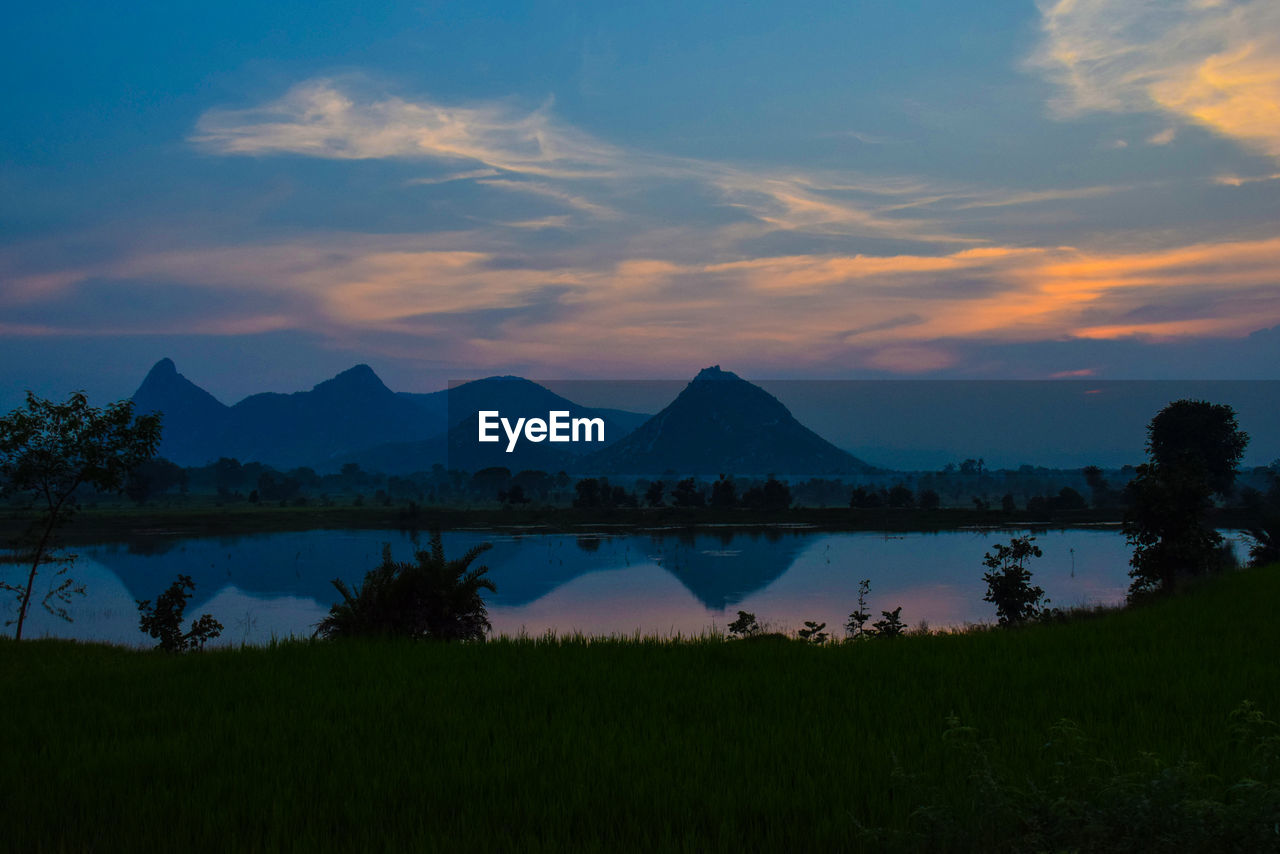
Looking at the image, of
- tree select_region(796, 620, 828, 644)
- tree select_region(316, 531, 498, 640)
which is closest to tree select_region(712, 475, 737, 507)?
tree select_region(796, 620, 828, 644)

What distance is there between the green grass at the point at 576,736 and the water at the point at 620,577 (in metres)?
11.1


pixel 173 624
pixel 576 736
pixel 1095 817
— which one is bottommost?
pixel 173 624

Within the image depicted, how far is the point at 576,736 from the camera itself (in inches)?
291

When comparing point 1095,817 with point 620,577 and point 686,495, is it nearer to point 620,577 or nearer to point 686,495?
point 620,577

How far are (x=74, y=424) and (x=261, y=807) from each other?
18.3m

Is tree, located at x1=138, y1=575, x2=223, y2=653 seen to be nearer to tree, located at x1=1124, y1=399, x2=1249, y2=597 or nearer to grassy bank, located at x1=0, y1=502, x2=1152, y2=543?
tree, located at x1=1124, y1=399, x2=1249, y2=597

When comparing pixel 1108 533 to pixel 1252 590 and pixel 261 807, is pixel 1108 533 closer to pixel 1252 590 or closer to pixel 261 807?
pixel 1252 590

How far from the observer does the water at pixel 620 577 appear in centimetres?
3512

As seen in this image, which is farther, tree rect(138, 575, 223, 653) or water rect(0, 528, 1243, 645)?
water rect(0, 528, 1243, 645)

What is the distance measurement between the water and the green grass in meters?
11.1

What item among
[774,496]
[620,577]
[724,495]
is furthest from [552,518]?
[620,577]

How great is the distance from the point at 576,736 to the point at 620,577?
4318 cm

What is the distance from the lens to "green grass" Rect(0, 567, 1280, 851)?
5.54 metres

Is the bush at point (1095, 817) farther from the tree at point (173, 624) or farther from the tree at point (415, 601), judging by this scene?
the tree at point (173, 624)
